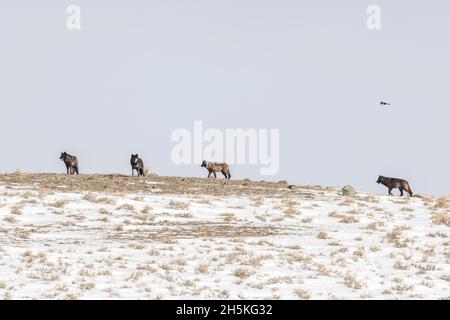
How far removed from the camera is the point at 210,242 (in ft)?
77.0

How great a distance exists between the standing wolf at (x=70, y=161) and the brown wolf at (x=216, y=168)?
364 inches

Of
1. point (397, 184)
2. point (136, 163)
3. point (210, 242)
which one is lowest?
point (210, 242)

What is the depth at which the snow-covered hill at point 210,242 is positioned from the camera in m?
16.2

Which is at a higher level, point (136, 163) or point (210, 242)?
point (136, 163)

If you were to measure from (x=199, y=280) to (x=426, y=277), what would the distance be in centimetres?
579

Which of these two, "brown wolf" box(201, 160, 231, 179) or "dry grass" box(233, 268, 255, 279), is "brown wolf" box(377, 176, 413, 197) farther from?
"dry grass" box(233, 268, 255, 279)

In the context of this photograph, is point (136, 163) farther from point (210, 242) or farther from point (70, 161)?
point (210, 242)

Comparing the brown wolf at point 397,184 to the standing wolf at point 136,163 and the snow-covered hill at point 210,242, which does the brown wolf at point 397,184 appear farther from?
the standing wolf at point 136,163

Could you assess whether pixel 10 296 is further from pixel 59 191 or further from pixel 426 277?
pixel 59 191

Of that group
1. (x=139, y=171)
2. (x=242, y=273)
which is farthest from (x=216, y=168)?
(x=242, y=273)

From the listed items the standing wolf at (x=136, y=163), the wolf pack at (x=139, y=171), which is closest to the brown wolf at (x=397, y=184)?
the wolf pack at (x=139, y=171)

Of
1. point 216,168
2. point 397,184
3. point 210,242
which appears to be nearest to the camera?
point 210,242

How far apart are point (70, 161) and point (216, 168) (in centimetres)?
1043
